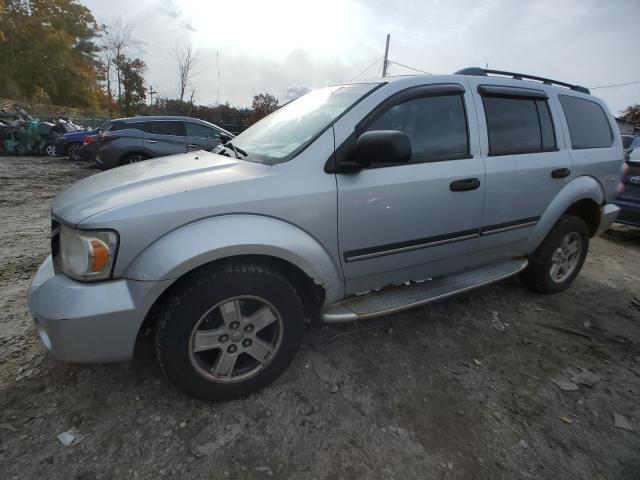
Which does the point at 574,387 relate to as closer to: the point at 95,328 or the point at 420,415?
the point at 420,415

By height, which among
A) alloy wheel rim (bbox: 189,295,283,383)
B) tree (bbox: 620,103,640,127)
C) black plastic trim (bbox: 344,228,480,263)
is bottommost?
alloy wheel rim (bbox: 189,295,283,383)

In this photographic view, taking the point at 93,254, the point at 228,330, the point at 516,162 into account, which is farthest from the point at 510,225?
the point at 93,254

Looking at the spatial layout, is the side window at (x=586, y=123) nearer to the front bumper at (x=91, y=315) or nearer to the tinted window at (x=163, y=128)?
the front bumper at (x=91, y=315)

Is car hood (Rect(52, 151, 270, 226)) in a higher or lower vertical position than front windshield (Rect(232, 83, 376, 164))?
lower

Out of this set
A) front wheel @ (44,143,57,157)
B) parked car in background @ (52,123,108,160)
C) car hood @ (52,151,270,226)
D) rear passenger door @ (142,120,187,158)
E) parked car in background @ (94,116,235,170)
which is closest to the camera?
car hood @ (52,151,270,226)

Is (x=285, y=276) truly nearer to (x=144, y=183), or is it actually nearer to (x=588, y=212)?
(x=144, y=183)

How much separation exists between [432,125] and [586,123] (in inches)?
78.3

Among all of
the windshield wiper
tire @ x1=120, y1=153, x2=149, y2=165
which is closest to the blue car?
tire @ x1=120, y1=153, x2=149, y2=165

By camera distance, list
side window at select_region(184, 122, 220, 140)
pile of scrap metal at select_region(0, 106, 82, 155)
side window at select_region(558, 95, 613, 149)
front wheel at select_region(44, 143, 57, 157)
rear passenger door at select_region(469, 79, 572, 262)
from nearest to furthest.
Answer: rear passenger door at select_region(469, 79, 572, 262)
side window at select_region(558, 95, 613, 149)
side window at select_region(184, 122, 220, 140)
pile of scrap metal at select_region(0, 106, 82, 155)
front wheel at select_region(44, 143, 57, 157)

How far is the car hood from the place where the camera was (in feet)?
5.76

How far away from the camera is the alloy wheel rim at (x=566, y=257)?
134 inches

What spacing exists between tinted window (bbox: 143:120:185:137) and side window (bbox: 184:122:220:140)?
0.24m

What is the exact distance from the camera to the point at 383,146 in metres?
1.91

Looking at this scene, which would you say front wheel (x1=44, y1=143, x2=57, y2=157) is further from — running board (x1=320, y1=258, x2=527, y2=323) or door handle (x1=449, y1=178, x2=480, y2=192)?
door handle (x1=449, y1=178, x2=480, y2=192)
